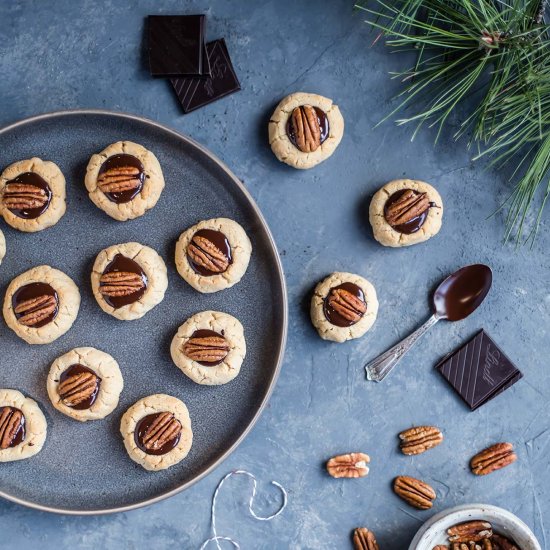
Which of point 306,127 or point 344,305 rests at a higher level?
point 306,127

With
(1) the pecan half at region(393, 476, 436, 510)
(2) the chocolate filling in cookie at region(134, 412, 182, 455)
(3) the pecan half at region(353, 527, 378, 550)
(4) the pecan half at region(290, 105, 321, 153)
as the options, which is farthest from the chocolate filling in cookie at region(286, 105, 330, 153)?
(3) the pecan half at region(353, 527, 378, 550)

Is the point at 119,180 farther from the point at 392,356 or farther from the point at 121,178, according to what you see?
the point at 392,356

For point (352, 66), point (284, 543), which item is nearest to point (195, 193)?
point (352, 66)

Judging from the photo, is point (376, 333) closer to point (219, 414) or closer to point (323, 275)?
point (323, 275)

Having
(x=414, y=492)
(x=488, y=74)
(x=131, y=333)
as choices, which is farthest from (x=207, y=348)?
(x=488, y=74)

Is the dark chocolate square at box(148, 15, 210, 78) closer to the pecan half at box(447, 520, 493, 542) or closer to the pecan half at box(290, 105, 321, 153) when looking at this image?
the pecan half at box(290, 105, 321, 153)

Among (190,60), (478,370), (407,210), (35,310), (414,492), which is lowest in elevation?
(414,492)

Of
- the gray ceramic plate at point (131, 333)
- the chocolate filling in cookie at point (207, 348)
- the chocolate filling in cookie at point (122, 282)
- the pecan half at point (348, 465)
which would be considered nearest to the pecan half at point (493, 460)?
the pecan half at point (348, 465)

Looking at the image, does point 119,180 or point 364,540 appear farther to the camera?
point 364,540
